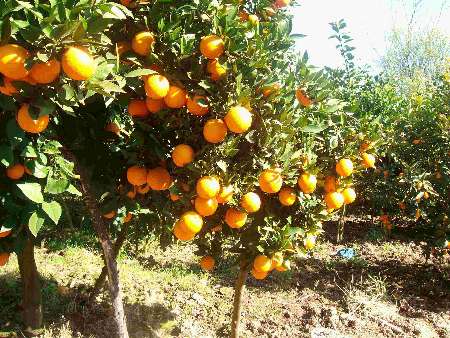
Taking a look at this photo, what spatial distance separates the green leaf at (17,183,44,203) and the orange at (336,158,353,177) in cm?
148

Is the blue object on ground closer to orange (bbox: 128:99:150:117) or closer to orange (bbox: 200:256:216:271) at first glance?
orange (bbox: 200:256:216:271)

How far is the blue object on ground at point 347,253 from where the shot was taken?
5.74 meters

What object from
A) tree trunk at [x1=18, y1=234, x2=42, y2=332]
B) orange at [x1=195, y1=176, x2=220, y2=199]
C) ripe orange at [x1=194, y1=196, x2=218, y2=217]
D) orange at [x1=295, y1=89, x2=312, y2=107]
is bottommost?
tree trunk at [x1=18, y1=234, x2=42, y2=332]

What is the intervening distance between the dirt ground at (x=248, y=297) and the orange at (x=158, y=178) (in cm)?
191

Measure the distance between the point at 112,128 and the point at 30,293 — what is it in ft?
5.68

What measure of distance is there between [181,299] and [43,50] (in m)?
3.40

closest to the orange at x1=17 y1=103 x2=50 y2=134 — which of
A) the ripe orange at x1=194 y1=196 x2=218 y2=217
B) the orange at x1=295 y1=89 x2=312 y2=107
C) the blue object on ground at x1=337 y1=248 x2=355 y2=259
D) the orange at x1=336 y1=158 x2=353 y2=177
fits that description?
the ripe orange at x1=194 y1=196 x2=218 y2=217

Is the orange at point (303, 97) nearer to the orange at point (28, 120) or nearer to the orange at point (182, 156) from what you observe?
the orange at point (182, 156)

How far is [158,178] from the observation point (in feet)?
7.13

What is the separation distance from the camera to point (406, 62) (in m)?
20.2

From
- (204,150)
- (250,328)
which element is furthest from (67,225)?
(204,150)

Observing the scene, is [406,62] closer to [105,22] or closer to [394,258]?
[394,258]

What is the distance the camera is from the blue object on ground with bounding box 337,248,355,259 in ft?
18.8

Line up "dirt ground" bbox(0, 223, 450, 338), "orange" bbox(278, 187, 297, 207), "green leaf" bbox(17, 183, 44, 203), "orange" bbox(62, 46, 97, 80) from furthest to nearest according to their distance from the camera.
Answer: "dirt ground" bbox(0, 223, 450, 338) < "orange" bbox(278, 187, 297, 207) < "green leaf" bbox(17, 183, 44, 203) < "orange" bbox(62, 46, 97, 80)
